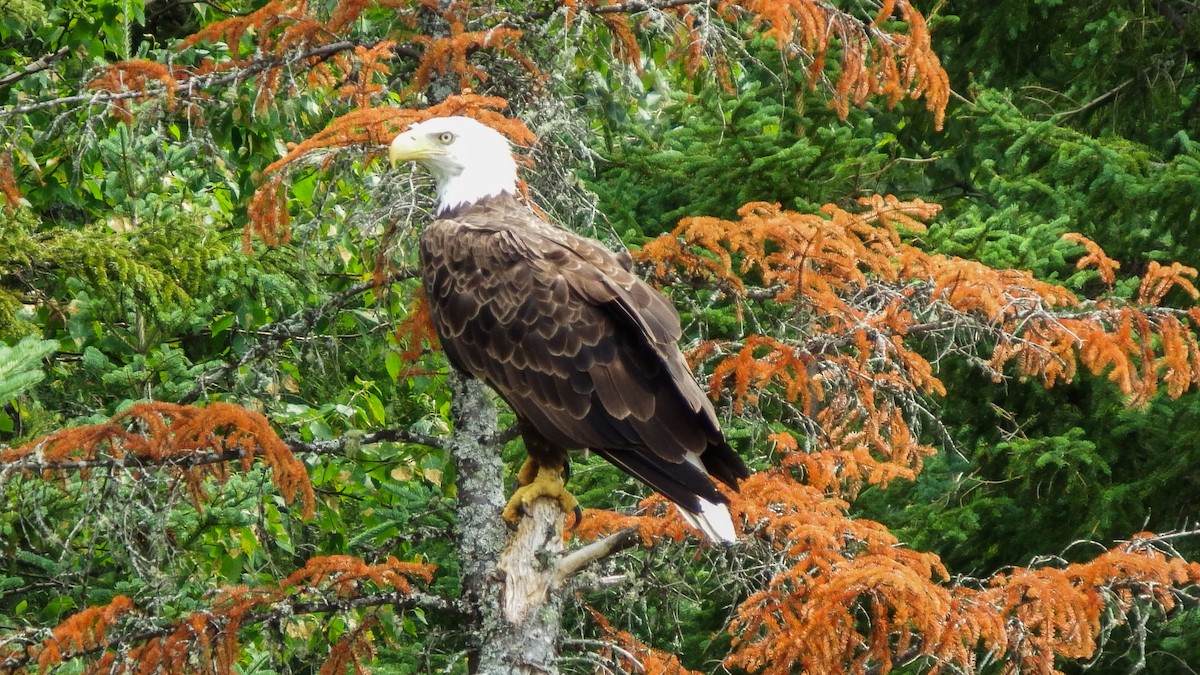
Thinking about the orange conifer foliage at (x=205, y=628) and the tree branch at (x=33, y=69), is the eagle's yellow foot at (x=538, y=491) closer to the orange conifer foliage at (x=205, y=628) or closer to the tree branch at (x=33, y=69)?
the orange conifer foliage at (x=205, y=628)

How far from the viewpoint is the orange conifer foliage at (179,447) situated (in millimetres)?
4793

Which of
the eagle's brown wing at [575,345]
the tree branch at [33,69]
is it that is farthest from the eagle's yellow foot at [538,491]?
the tree branch at [33,69]

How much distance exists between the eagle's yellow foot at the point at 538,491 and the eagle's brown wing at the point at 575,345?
0.32 metres

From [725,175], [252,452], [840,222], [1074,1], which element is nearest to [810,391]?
[840,222]

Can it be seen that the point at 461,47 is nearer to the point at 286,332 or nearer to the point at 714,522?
the point at 286,332

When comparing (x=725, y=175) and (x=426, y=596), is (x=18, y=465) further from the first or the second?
(x=725, y=175)

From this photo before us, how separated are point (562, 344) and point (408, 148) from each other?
880 millimetres

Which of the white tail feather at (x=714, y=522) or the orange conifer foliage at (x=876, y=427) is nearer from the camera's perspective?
the white tail feather at (x=714, y=522)

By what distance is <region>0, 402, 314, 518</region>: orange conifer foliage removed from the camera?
15.7 ft

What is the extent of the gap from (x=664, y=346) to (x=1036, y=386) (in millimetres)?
3527

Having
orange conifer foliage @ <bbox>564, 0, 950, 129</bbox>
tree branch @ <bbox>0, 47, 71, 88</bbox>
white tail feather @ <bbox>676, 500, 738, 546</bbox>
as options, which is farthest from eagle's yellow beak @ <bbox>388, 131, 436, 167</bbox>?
tree branch @ <bbox>0, 47, 71, 88</bbox>

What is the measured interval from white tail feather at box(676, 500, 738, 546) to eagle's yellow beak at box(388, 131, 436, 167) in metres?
1.57

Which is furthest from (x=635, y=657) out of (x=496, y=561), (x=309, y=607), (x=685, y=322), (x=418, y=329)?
(x=685, y=322)

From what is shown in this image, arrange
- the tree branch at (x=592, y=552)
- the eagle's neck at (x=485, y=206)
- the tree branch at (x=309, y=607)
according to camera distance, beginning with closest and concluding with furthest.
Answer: the tree branch at (x=592, y=552), the tree branch at (x=309, y=607), the eagle's neck at (x=485, y=206)
